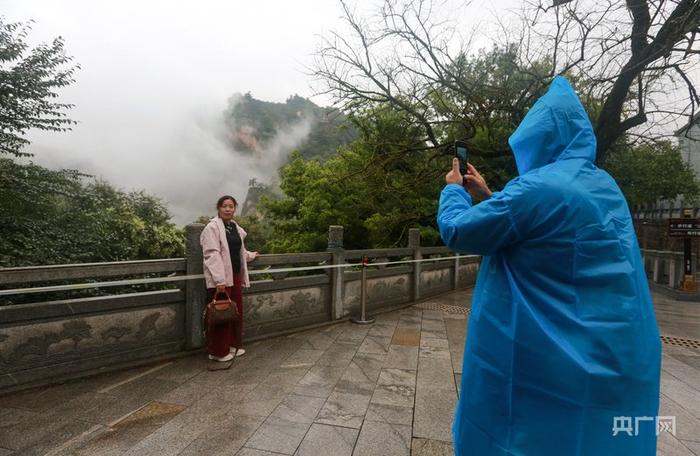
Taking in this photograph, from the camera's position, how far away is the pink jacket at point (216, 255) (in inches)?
158

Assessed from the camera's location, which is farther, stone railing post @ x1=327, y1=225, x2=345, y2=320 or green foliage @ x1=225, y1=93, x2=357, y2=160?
green foliage @ x1=225, y1=93, x2=357, y2=160

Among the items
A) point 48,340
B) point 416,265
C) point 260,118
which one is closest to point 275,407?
point 48,340

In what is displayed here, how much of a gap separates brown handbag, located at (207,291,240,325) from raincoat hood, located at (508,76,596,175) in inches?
133

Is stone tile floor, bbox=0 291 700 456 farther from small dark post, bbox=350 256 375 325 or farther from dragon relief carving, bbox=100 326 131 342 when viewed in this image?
small dark post, bbox=350 256 375 325

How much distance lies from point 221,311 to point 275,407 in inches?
49.0

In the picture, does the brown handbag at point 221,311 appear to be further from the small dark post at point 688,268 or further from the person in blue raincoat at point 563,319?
the small dark post at point 688,268

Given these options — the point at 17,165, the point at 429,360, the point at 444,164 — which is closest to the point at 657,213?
the point at 444,164

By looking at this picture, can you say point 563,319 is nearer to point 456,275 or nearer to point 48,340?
point 48,340

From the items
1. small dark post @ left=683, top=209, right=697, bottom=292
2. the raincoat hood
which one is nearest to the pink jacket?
the raincoat hood

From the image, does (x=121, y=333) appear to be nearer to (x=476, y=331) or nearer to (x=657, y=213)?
(x=476, y=331)

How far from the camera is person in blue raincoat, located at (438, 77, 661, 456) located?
1224 millimetres

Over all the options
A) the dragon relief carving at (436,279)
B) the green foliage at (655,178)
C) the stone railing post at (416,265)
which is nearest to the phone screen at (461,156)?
the stone railing post at (416,265)

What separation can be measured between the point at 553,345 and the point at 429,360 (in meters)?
3.50

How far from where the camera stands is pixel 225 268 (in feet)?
13.7
